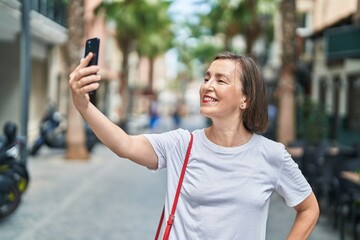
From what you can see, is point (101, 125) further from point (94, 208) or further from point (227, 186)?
point (94, 208)

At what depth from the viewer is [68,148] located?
16922 mm

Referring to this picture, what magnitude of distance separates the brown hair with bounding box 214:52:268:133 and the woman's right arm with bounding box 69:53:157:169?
0.41m

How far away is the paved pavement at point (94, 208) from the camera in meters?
7.79

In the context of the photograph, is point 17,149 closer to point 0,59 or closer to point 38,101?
point 0,59

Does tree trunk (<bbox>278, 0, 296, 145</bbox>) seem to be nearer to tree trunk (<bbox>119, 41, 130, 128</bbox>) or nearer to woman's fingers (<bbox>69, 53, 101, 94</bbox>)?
woman's fingers (<bbox>69, 53, 101, 94</bbox>)

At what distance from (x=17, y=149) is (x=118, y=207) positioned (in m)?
1.76

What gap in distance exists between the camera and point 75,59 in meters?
16.5

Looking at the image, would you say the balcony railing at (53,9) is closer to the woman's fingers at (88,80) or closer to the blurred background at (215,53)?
the blurred background at (215,53)

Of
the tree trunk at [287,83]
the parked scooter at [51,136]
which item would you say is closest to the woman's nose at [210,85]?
the tree trunk at [287,83]

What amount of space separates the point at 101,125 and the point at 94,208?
7.48 m

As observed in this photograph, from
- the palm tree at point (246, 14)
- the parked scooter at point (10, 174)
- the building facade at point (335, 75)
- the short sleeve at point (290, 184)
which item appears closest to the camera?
the short sleeve at point (290, 184)

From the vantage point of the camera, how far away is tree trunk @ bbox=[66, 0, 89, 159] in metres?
16.5

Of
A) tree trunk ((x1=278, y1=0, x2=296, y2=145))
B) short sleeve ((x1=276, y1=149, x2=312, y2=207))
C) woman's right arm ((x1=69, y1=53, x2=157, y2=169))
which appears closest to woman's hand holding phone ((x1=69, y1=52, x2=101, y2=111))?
woman's right arm ((x1=69, y1=53, x2=157, y2=169))

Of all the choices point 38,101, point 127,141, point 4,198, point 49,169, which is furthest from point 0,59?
point 127,141
